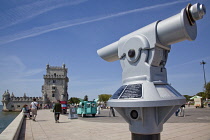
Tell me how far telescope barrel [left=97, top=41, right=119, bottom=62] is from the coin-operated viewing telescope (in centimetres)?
54

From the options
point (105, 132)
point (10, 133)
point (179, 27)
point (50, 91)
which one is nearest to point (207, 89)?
point (105, 132)

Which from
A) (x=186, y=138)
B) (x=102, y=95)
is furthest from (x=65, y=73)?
(x=186, y=138)

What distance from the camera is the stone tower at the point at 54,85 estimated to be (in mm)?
66938

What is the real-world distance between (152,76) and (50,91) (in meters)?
68.3

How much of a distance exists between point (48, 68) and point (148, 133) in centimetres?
6974

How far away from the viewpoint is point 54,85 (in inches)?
2655

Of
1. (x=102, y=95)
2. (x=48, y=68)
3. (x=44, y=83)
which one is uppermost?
(x=48, y=68)

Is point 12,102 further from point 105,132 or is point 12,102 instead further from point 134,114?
point 134,114

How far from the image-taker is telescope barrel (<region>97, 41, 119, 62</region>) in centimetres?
380

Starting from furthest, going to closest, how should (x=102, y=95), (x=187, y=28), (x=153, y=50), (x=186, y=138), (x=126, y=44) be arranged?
(x=102, y=95) → (x=186, y=138) → (x=126, y=44) → (x=153, y=50) → (x=187, y=28)

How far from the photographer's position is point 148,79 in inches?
117

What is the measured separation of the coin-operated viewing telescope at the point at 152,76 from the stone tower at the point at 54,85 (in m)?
66.1

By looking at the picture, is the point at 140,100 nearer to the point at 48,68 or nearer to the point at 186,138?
the point at 186,138

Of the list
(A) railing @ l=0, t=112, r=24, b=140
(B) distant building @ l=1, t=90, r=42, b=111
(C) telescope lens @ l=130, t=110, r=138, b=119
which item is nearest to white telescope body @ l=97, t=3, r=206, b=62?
(C) telescope lens @ l=130, t=110, r=138, b=119
